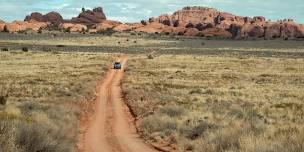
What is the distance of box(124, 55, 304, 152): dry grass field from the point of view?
1412 centimetres

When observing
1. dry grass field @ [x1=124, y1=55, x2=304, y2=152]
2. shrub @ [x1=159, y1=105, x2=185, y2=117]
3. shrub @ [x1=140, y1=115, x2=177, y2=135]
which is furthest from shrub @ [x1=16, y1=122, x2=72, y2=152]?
shrub @ [x1=159, y1=105, x2=185, y2=117]

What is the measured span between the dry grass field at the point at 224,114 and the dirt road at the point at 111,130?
2.05ft

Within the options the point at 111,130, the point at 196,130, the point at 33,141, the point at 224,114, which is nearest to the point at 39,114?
the point at 111,130

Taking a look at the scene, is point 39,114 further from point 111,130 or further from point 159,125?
point 159,125

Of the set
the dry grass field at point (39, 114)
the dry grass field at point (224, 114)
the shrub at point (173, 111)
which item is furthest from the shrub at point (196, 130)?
the shrub at point (173, 111)

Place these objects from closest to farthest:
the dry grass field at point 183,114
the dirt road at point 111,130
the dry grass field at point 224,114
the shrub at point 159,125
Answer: the dry grass field at point 183,114
the dry grass field at point 224,114
the dirt road at point 111,130
the shrub at point 159,125

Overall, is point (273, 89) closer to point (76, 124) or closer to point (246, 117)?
point (246, 117)

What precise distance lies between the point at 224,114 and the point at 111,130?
5.37 m

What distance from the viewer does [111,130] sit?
20.0 m

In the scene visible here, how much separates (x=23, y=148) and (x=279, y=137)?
261 inches

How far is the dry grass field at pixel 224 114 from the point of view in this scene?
14.1 metres

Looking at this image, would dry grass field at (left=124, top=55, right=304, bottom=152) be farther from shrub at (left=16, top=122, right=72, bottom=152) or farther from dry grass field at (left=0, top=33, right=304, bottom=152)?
shrub at (left=16, top=122, right=72, bottom=152)

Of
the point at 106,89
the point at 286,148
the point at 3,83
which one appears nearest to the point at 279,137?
the point at 286,148

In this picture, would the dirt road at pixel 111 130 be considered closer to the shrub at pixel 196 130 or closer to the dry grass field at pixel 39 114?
the dry grass field at pixel 39 114
